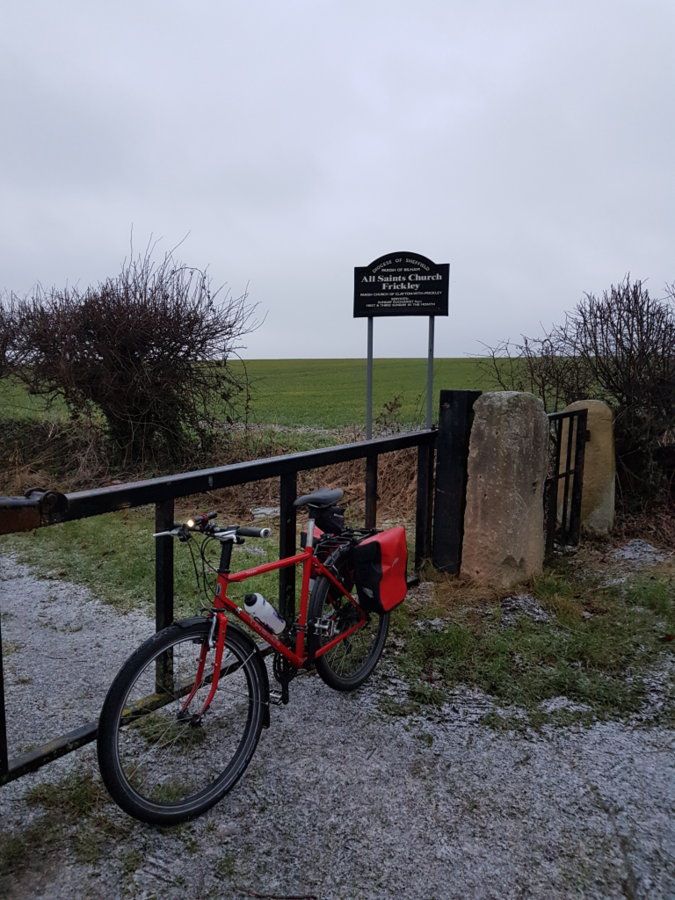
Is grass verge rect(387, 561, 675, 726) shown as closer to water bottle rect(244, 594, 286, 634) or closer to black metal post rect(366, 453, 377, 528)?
black metal post rect(366, 453, 377, 528)

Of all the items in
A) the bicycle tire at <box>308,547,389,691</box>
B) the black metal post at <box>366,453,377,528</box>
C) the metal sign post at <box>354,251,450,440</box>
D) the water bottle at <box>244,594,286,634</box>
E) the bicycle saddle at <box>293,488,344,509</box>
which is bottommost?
the bicycle tire at <box>308,547,389,691</box>

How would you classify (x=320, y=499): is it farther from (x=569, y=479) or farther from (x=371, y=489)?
A: (x=569, y=479)

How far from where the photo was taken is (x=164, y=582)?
9.10 ft

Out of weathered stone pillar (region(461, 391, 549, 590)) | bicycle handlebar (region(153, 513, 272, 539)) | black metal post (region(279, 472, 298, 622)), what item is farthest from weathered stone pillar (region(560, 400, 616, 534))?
bicycle handlebar (region(153, 513, 272, 539))

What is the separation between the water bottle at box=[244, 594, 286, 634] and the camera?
2.71 meters

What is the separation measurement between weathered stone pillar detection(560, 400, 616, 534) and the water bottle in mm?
4356

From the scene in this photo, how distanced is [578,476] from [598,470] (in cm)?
41

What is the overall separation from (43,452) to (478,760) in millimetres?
9060

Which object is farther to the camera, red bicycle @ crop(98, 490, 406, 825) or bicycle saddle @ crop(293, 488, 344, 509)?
bicycle saddle @ crop(293, 488, 344, 509)

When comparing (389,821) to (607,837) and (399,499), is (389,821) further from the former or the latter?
(399,499)

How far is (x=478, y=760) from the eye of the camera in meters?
2.81

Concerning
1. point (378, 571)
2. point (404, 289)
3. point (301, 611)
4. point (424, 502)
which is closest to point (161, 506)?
point (301, 611)

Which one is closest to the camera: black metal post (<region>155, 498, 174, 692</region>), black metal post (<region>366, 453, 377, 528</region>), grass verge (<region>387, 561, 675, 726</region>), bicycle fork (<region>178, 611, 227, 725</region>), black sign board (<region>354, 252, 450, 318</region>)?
bicycle fork (<region>178, 611, 227, 725</region>)

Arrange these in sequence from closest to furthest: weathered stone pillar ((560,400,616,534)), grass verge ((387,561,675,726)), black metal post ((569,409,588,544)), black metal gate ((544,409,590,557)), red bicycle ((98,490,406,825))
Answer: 1. red bicycle ((98,490,406,825))
2. grass verge ((387,561,675,726))
3. black metal gate ((544,409,590,557))
4. black metal post ((569,409,588,544))
5. weathered stone pillar ((560,400,616,534))
